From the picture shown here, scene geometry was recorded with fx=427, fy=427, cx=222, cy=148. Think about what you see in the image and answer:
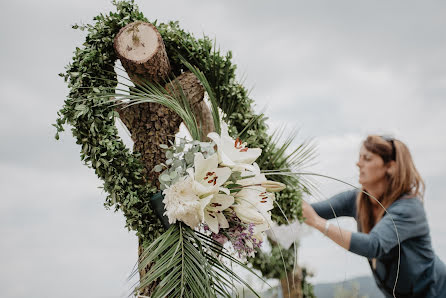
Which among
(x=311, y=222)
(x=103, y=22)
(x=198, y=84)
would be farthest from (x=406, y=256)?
(x=103, y=22)

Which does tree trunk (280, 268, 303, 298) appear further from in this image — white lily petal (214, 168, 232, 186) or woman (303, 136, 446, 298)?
white lily petal (214, 168, 232, 186)

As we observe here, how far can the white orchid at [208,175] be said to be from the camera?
140cm

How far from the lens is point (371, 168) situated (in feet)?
10.7

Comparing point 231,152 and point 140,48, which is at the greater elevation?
point 140,48

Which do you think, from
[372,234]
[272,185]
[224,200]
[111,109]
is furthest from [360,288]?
[111,109]

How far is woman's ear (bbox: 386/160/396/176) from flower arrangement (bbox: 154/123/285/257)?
6.43 feet

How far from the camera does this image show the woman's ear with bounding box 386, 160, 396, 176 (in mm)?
3224

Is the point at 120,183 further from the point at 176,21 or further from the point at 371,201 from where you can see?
the point at 371,201

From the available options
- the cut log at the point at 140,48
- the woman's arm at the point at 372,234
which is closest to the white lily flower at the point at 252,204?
the cut log at the point at 140,48

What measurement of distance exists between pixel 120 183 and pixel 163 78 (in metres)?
0.49

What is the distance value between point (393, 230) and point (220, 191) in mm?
1875

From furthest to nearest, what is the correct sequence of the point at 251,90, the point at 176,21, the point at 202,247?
the point at 251,90 → the point at 176,21 → the point at 202,247

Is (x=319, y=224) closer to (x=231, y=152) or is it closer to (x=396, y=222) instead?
(x=396, y=222)

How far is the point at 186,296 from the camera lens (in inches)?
53.6
